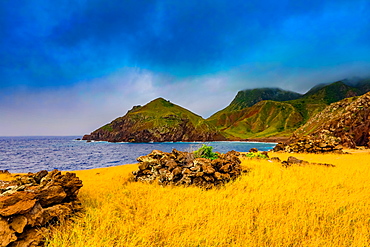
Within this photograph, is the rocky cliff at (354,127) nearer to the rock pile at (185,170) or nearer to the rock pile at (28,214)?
the rock pile at (185,170)

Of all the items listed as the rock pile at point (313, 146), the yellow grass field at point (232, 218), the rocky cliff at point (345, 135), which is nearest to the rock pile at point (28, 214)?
the yellow grass field at point (232, 218)

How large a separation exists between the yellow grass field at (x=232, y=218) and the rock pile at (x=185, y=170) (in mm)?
1142

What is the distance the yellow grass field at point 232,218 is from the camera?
13.7ft

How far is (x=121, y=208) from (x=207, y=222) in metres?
2.92

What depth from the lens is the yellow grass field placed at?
418cm

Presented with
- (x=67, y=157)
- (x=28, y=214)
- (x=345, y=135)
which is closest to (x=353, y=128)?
(x=345, y=135)

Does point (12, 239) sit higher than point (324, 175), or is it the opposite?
point (12, 239)

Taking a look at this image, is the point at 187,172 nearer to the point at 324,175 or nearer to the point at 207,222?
the point at 207,222

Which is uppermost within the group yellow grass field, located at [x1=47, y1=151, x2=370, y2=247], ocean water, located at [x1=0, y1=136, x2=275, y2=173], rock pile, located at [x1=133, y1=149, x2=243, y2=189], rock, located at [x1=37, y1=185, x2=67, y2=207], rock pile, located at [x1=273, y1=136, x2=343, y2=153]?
rock, located at [x1=37, y1=185, x2=67, y2=207]

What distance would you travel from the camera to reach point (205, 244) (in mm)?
4047

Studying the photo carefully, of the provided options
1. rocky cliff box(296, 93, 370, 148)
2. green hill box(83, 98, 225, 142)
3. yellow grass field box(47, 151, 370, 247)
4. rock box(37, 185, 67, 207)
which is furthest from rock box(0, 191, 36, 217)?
green hill box(83, 98, 225, 142)

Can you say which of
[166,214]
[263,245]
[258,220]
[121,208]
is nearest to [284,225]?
[258,220]

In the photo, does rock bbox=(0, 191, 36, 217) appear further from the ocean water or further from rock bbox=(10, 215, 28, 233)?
the ocean water

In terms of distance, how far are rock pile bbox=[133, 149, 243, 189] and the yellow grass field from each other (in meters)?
1.14
